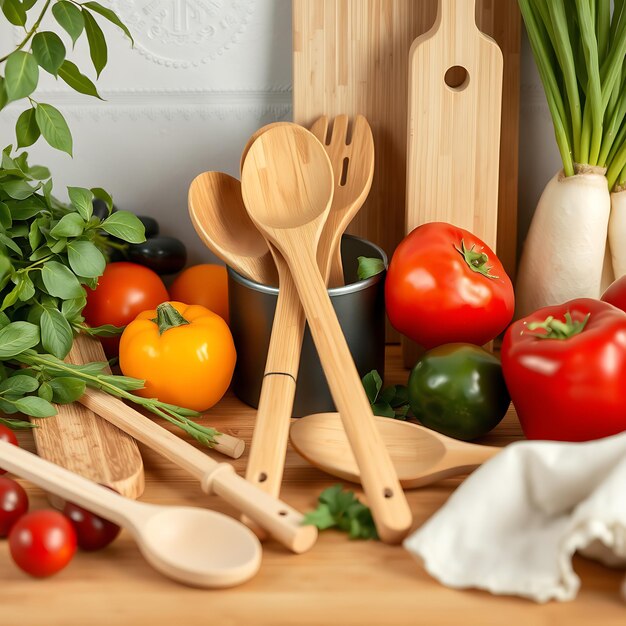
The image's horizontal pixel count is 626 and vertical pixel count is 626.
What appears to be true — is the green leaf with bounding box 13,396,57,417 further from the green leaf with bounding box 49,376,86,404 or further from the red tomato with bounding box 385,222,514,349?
the red tomato with bounding box 385,222,514,349

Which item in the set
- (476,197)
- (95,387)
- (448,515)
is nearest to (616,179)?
(476,197)

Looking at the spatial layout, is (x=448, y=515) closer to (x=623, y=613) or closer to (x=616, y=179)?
(x=623, y=613)

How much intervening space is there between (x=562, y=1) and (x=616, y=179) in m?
0.22

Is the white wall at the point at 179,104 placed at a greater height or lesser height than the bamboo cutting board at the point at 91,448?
greater

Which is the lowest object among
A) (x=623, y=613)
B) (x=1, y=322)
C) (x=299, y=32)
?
(x=623, y=613)

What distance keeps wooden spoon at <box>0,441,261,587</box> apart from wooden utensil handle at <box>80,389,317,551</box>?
23 millimetres

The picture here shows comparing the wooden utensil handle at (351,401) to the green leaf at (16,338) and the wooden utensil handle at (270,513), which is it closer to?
the wooden utensil handle at (270,513)

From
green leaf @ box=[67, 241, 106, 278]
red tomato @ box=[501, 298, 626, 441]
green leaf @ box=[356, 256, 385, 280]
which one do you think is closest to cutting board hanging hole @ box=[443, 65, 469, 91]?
green leaf @ box=[356, 256, 385, 280]

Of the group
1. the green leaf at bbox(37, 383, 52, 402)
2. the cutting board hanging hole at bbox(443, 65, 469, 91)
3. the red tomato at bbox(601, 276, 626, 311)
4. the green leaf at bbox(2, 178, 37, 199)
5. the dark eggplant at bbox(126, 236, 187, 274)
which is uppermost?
the cutting board hanging hole at bbox(443, 65, 469, 91)

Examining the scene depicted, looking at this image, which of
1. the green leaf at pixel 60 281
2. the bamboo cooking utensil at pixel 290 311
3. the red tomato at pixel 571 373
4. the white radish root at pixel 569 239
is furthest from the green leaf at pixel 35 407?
the white radish root at pixel 569 239

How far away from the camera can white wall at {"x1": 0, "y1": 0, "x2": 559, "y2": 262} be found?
1081 millimetres

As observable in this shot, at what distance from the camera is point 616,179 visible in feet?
3.29

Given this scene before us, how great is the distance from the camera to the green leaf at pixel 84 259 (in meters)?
0.91

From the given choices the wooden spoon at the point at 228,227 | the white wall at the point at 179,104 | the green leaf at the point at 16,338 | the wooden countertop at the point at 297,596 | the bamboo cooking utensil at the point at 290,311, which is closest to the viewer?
the wooden countertop at the point at 297,596
